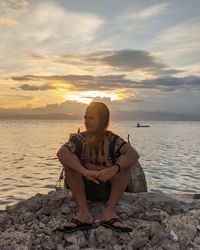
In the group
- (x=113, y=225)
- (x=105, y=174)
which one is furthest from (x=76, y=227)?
(x=105, y=174)

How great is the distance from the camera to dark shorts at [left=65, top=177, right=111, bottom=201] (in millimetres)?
7993

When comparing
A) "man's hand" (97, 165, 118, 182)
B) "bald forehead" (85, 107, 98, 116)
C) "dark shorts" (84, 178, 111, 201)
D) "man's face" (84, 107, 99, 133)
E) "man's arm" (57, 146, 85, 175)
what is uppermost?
"bald forehead" (85, 107, 98, 116)

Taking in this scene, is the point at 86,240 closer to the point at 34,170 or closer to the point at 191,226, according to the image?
the point at 191,226

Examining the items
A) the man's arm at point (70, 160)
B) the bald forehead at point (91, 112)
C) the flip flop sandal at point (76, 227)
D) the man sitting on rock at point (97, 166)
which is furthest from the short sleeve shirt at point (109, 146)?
the flip flop sandal at point (76, 227)

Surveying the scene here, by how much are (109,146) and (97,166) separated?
44cm

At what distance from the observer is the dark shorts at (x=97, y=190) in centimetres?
799

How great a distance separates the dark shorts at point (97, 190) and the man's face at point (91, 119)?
41.0 inches

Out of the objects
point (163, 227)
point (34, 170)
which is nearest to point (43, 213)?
point (163, 227)

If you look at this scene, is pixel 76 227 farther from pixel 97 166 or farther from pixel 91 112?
pixel 91 112

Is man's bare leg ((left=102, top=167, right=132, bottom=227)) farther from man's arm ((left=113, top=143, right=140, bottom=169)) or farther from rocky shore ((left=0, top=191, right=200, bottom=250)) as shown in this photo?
rocky shore ((left=0, top=191, right=200, bottom=250))

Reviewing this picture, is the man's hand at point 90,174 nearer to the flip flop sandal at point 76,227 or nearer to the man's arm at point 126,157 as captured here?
the man's arm at point 126,157

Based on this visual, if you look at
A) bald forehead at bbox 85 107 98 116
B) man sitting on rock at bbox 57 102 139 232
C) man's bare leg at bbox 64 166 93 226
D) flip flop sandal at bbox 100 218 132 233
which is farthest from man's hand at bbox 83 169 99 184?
bald forehead at bbox 85 107 98 116

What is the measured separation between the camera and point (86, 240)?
7203 millimetres

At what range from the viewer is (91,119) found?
7.72 metres
